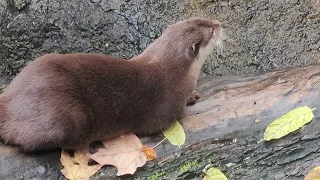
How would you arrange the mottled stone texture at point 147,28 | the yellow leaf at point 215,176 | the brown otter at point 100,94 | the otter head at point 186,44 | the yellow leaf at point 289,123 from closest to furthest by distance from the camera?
the brown otter at point 100,94 < the yellow leaf at point 215,176 < the yellow leaf at point 289,123 < the otter head at point 186,44 < the mottled stone texture at point 147,28

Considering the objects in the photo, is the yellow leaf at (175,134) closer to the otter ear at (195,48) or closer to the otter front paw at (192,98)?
the otter front paw at (192,98)

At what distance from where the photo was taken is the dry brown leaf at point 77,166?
8.48ft

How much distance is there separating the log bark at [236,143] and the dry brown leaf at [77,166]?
3cm

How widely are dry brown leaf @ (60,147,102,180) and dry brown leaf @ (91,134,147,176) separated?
0.04 m

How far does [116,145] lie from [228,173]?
23.0 inches

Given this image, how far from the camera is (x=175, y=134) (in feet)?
9.63

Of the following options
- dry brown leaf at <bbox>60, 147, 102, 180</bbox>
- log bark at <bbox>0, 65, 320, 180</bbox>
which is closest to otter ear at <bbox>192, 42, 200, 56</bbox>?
log bark at <bbox>0, 65, 320, 180</bbox>

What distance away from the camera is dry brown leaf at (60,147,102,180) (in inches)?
102

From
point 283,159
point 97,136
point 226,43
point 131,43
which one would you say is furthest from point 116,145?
point 226,43

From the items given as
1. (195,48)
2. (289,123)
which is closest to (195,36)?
(195,48)

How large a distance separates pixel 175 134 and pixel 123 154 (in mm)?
330

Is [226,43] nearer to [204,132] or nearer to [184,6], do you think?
[184,6]

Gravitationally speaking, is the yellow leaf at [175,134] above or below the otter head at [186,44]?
below

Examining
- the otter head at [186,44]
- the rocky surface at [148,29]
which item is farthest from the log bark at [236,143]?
the rocky surface at [148,29]
